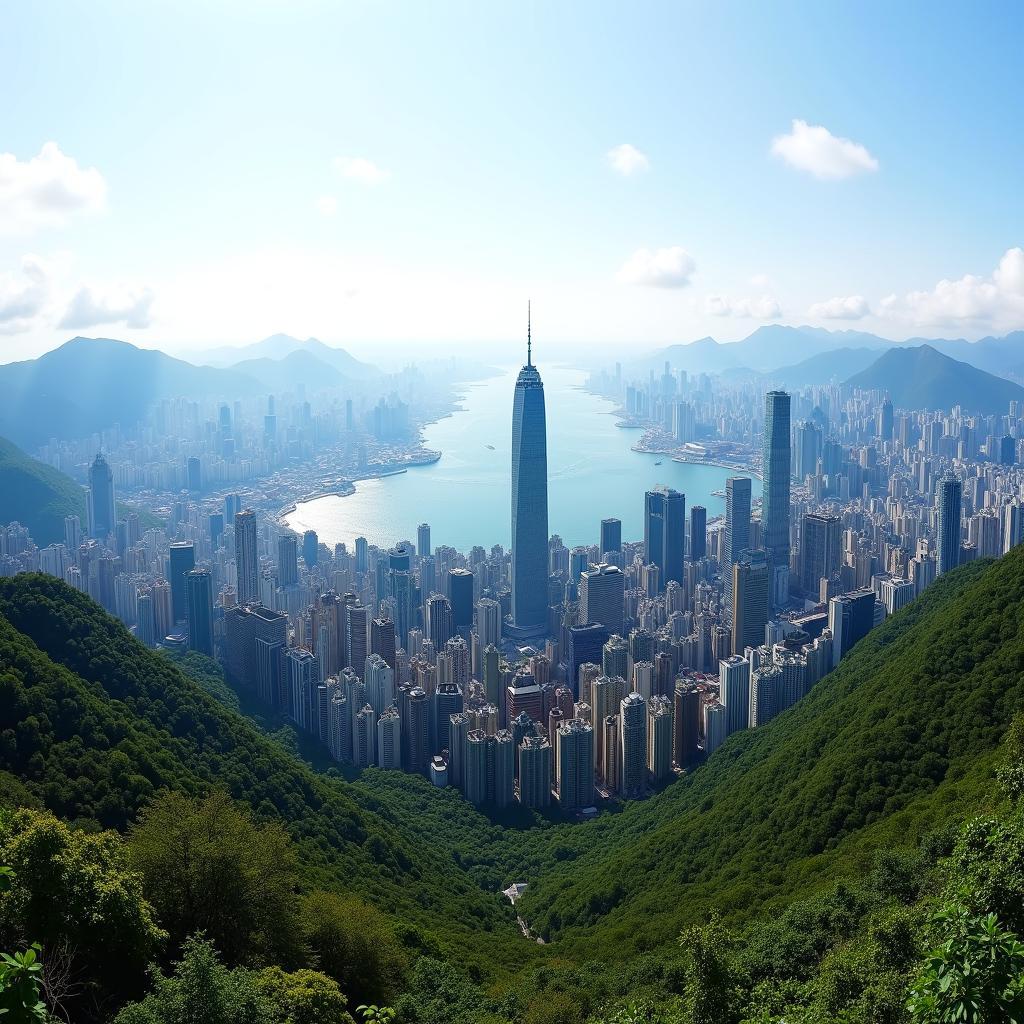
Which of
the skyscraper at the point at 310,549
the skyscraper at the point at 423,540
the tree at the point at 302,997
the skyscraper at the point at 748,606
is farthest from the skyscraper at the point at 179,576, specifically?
the tree at the point at 302,997

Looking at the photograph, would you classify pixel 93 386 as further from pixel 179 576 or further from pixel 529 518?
pixel 529 518

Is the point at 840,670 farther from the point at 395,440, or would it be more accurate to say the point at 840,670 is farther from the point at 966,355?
the point at 966,355

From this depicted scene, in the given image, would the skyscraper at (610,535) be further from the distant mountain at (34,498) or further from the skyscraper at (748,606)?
the distant mountain at (34,498)

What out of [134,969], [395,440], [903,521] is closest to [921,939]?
[134,969]

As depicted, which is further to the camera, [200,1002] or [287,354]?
[287,354]

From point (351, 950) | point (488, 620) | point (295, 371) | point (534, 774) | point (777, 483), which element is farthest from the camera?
point (295, 371)

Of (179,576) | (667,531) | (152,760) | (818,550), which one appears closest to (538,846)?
(152,760)

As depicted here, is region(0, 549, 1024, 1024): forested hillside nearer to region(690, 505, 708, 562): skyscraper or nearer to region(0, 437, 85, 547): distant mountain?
region(690, 505, 708, 562): skyscraper

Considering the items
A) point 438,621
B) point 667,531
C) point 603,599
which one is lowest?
point 438,621
